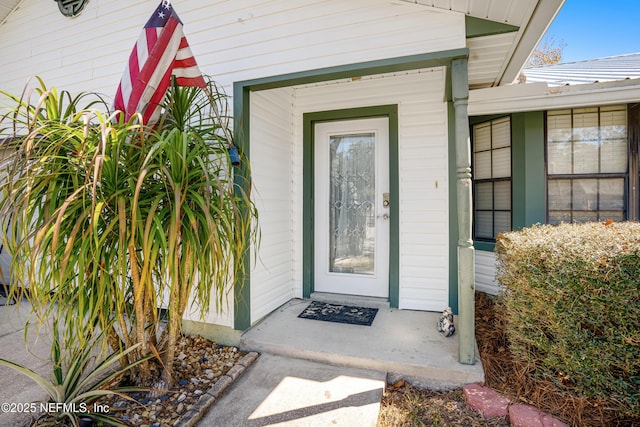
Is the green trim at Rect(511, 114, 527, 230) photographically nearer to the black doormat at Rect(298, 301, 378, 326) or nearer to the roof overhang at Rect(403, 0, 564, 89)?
the roof overhang at Rect(403, 0, 564, 89)

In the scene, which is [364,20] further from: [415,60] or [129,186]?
[129,186]

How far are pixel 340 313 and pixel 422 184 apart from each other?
1592mm

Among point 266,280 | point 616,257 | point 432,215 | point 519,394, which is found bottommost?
point 519,394

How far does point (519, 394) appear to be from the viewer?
6.69ft

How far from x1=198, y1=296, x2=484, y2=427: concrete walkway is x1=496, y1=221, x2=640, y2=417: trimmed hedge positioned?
1.48 ft

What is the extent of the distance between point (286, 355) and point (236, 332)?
0.52 m

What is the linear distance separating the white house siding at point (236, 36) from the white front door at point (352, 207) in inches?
47.0

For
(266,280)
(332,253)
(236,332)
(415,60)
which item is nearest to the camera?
(415,60)

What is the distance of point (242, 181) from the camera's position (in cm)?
272

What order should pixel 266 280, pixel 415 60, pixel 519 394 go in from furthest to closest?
1. pixel 266 280
2. pixel 415 60
3. pixel 519 394

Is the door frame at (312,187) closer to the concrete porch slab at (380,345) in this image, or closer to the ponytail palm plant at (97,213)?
the concrete porch slab at (380,345)

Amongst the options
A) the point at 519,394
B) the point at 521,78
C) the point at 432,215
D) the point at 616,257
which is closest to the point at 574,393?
the point at 519,394

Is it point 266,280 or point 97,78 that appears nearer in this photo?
point 266,280

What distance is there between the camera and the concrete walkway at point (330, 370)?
1918 mm
